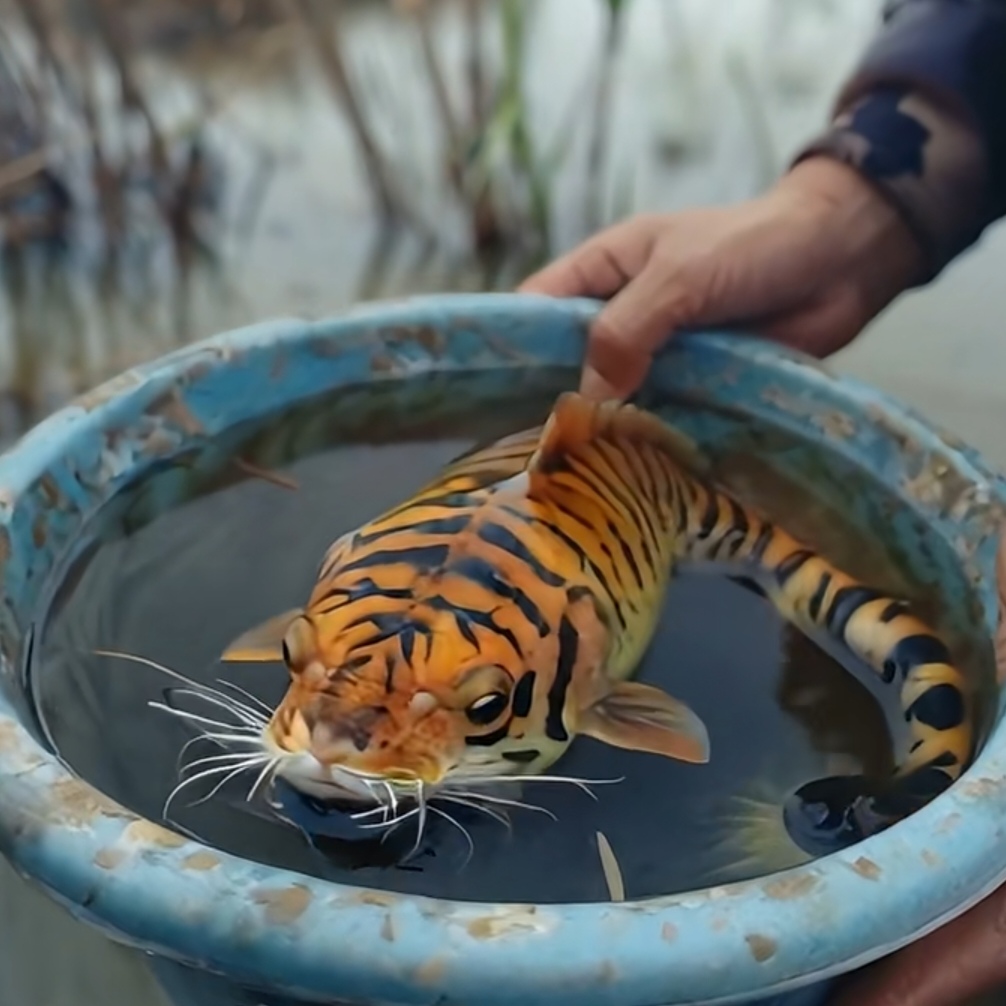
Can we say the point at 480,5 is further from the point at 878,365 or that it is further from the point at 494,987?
the point at 494,987

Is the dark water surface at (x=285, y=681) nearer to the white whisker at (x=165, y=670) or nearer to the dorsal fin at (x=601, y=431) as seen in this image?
the white whisker at (x=165, y=670)

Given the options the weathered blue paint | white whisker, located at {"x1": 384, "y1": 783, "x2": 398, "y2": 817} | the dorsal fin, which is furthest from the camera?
the dorsal fin

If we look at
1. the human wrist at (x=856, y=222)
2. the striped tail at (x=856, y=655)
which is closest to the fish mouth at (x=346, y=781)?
the striped tail at (x=856, y=655)

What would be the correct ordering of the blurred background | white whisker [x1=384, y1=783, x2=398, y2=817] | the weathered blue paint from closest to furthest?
the weathered blue paint → white whisker [x1=384, y1=783, x2=398, y2=817] → the blurred background

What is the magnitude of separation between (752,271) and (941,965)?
600mm

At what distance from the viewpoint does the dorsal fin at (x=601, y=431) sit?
1.00 meters

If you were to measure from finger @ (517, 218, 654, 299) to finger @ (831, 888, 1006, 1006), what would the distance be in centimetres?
64

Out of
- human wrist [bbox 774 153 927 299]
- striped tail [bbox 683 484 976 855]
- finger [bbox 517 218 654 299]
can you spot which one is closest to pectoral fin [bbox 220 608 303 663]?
striped tail [bbox 683 484 976 855]

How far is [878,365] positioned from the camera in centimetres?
209

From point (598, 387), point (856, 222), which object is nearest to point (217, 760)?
point (598, 387)

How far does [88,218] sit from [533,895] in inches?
78.3

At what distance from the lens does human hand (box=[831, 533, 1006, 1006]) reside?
34.5 inches

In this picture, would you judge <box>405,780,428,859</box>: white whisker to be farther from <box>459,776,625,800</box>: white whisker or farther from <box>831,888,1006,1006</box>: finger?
<box>831,888,1006,1006</box>: finger

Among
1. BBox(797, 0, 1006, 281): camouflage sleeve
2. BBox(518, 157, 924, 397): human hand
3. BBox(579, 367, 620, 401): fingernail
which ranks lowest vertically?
BBox(579, 367, 620, 401): fingernail
